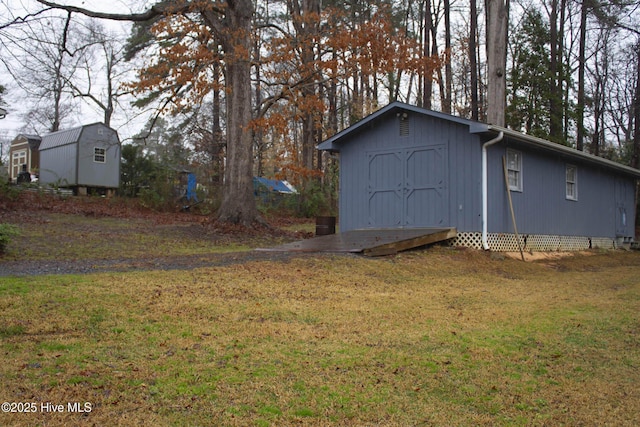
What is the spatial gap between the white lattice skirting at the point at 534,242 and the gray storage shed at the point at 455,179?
1.0 inches

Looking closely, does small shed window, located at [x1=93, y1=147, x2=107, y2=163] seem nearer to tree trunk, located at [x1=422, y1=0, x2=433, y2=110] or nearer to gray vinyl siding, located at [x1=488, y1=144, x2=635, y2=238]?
tree trunk, located at [x1=422, y1=0, x2=433, y2=110]

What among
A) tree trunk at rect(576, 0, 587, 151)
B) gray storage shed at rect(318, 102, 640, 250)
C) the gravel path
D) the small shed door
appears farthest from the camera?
tree trunk at rect(576, 0, 587, 151)

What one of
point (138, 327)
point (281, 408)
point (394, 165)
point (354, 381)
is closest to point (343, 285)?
point (138, 327)

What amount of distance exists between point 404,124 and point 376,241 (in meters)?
4.08

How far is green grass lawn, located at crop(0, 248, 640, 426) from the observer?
3568 millimetres

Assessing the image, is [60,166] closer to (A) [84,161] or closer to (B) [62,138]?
(B) [62,138]

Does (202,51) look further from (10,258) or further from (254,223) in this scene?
(10,258)

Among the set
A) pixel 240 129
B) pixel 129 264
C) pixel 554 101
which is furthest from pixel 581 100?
pixel 129 264

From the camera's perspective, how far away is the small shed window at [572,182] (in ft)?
59.1

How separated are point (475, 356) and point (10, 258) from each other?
8673 millimetres

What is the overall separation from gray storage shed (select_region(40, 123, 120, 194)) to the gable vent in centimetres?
1494

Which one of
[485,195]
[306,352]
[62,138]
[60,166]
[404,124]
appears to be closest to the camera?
[306,352]

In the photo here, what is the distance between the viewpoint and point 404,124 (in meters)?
15.0

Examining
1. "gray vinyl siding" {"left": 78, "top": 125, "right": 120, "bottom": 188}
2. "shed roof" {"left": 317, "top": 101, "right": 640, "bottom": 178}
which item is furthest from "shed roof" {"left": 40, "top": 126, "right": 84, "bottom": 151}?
"shed roof" {"left": 317, "top": 101, "right": 640, "bottom": 178}
